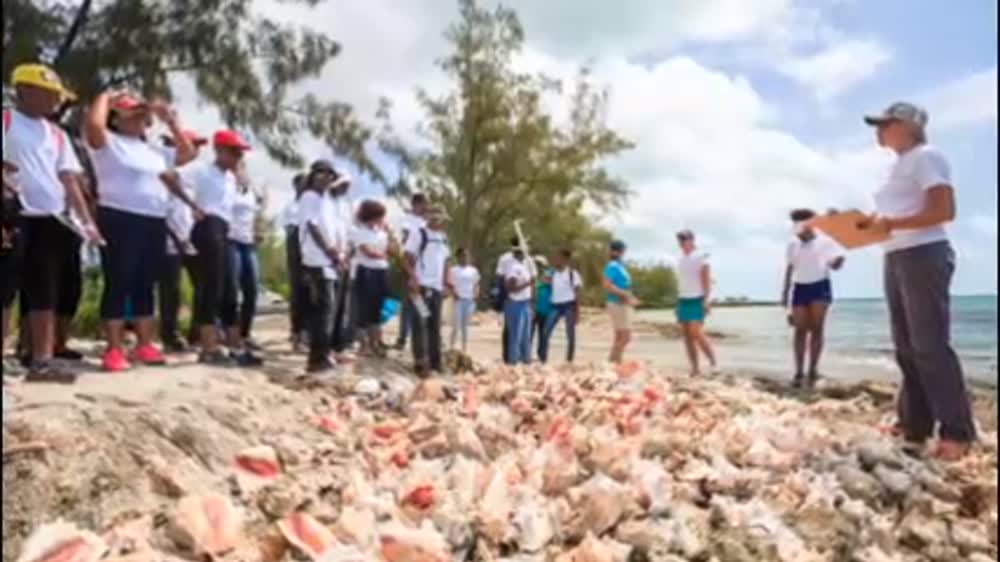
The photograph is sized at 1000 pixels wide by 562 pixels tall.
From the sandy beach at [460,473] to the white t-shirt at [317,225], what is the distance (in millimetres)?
314

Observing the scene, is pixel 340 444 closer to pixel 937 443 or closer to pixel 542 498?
pixel 542 498

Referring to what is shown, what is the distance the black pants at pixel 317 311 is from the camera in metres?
2.89

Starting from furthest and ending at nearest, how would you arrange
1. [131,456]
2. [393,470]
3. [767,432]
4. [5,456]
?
[767,432] → [393,470] → [131,456] → [5,456]

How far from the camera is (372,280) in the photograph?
340 cm

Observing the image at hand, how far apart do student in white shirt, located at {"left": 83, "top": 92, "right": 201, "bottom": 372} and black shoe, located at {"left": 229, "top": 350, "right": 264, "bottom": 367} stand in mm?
414

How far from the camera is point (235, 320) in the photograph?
3.00m

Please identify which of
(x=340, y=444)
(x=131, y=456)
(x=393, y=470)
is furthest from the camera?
(x=340, y=444)

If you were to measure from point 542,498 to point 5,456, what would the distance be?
33.3 inches

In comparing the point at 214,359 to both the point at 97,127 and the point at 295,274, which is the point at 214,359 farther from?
the point at 97,127

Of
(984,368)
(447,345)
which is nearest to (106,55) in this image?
(447,345)

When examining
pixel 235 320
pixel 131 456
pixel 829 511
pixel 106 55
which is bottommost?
pixel 829 511

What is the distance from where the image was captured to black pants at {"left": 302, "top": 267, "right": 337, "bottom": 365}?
289 cm

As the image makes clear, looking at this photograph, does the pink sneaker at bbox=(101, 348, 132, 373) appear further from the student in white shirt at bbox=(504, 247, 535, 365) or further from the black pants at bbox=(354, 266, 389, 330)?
the black pants at bbox=(354, 266, 389, 330)

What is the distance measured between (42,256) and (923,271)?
180 cm
